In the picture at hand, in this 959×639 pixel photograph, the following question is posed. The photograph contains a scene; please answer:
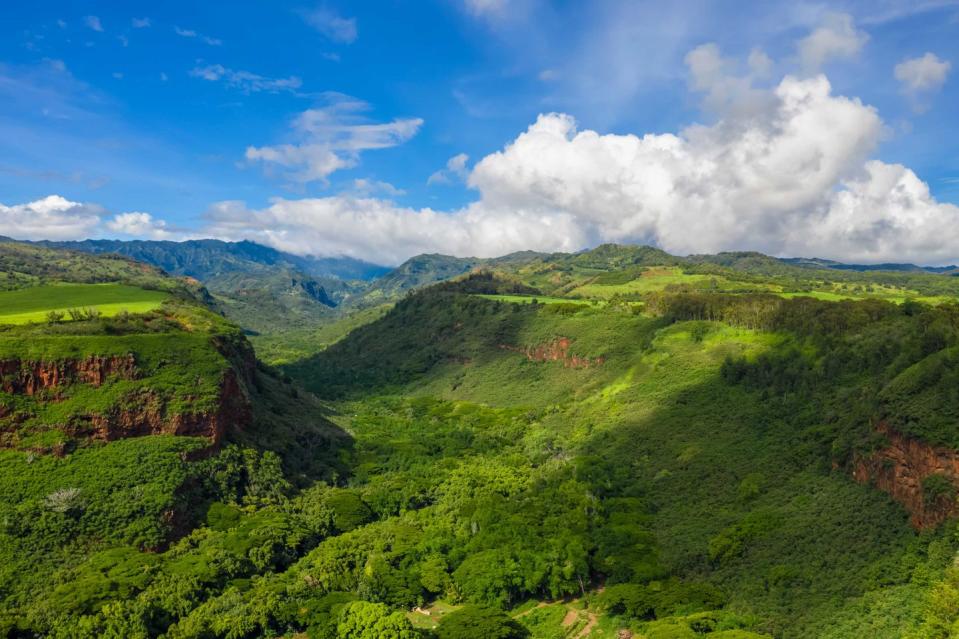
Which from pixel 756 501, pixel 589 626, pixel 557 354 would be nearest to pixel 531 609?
pixel 589 626

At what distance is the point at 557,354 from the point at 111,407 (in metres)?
89.1

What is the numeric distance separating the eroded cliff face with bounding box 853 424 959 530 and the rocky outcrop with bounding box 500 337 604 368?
65.4 metres

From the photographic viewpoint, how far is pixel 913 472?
153 ft

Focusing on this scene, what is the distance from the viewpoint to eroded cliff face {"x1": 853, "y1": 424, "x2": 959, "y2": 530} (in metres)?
43.1

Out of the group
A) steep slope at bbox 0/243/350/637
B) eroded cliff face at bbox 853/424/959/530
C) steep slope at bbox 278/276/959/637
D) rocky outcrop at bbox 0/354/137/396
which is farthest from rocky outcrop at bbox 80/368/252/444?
eroded cliff face at bbox 853/424/959/530

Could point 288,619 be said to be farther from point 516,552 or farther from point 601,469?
point 601,469

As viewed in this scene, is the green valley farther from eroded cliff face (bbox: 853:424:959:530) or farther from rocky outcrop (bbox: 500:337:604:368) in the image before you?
rocky outcrop (bbox: 500:337:604:368)

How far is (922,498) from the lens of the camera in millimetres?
44625

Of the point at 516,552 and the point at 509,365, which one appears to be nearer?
the point at 516,552

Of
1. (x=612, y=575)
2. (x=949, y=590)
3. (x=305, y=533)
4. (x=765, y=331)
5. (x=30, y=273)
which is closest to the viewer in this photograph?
(x=949, y=590)

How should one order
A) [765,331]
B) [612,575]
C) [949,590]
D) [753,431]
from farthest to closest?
[765,331], [753,431], [612,575], [949,590]

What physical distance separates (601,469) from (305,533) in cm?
3470

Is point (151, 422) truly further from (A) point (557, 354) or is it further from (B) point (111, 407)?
(A) point (557, 354)

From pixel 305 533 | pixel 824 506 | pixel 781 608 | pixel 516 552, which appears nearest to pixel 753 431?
pixel 824 506
